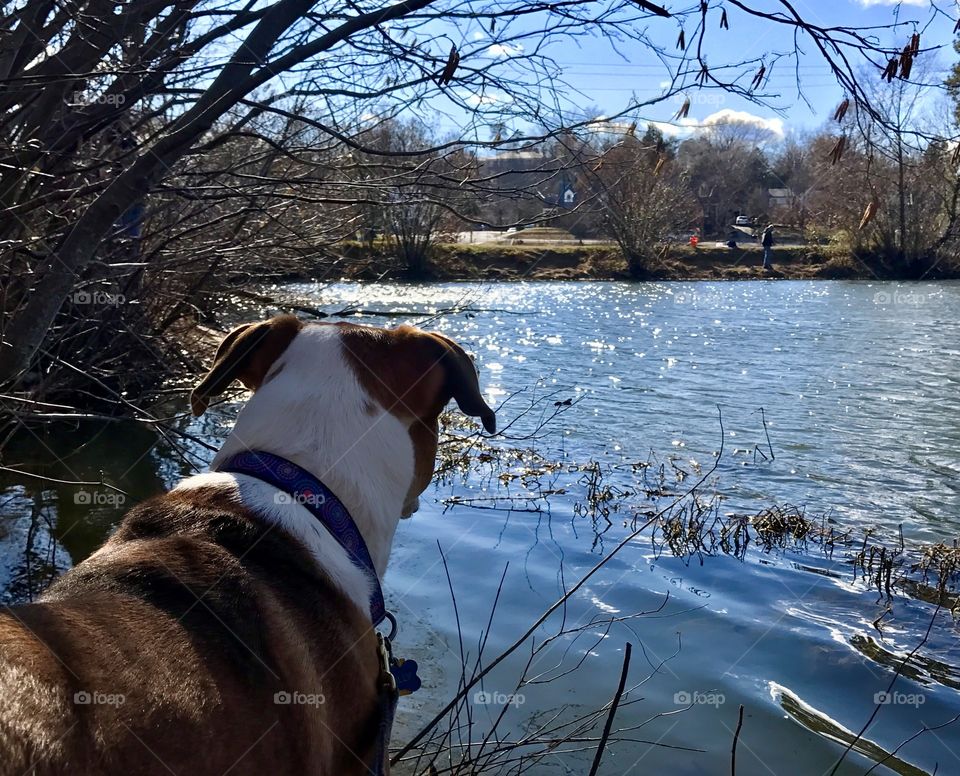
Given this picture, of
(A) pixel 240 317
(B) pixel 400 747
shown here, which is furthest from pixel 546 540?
(A) pixel 240 317

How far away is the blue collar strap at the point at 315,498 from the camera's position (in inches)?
105

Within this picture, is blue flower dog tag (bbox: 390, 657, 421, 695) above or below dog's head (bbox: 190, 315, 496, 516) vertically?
below

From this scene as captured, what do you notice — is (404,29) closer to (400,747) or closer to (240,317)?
(400,747)
